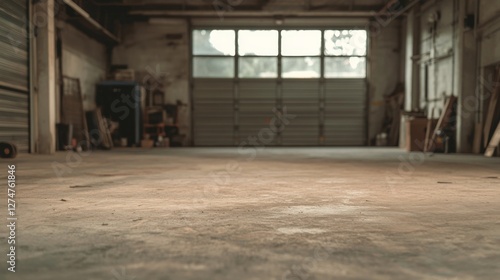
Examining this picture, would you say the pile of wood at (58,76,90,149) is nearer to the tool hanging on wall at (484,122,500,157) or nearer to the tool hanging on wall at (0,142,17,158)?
the tool hanging on wall at (0,142,17,158)

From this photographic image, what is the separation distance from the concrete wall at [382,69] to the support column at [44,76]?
35.1ft

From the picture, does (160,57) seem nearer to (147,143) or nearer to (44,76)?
Result: (147,143)

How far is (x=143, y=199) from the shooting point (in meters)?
3.20

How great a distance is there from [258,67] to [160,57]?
3.63 meters

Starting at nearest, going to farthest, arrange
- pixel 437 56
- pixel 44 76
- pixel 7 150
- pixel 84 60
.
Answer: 1. pixel 7 150
2. pixel 44 76
3. pixel 437 56
4. pixel 84 60

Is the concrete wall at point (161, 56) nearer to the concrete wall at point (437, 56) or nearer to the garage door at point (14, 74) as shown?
the garage door at point (14, 74)

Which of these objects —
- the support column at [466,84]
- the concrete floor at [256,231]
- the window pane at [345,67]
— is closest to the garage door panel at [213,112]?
the window pane at [345,67]

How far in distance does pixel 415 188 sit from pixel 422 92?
9850mm

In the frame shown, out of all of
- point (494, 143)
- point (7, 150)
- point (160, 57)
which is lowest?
point (7, 150)

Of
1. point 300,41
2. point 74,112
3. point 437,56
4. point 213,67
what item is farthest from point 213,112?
point 437,56

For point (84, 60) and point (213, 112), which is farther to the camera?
point (213, 112)

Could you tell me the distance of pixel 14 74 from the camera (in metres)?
8.50

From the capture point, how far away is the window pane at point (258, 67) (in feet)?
48.9

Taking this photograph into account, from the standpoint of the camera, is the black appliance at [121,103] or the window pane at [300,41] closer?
the black appliance at [121,103]
